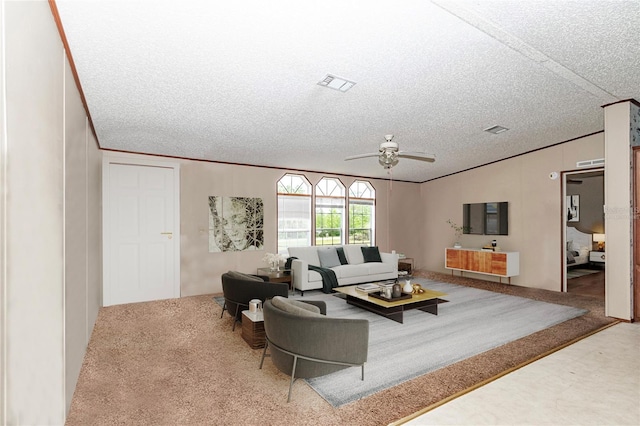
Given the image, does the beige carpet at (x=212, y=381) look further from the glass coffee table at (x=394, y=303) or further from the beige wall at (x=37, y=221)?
the glass coffee table at (x=394, y=303)

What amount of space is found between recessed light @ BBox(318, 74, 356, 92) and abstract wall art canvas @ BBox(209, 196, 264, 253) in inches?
139

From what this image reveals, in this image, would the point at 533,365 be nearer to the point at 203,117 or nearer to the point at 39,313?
the point at 39,313

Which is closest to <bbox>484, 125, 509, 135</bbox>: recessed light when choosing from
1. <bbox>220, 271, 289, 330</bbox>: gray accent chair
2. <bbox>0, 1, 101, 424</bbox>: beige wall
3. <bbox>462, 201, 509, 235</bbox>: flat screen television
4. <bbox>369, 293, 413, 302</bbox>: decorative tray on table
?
<bbox>462, 201, 509, 235</bbox>: flat screen television

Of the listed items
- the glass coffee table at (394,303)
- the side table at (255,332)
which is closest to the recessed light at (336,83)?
the side table at (255,332)

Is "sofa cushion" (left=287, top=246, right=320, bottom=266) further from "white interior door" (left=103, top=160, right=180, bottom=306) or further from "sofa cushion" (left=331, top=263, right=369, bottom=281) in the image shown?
"white interior door" (left=103, top=160, right=180, bottom=306)

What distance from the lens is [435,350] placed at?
3498mm

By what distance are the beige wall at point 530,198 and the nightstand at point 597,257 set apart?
10.9 feet

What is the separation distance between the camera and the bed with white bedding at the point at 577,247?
842 centimetres

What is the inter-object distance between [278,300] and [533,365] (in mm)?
2387

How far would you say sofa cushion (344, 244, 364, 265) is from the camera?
23.5ft

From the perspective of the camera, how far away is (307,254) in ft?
22.0

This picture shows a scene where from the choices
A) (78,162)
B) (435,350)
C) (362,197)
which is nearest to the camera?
(78,162)

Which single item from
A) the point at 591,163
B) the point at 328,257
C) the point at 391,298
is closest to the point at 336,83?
the point at 391,298

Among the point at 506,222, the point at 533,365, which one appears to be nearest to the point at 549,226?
the point at 506,222
